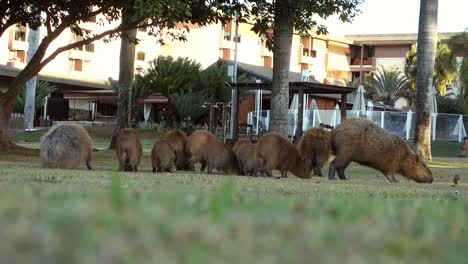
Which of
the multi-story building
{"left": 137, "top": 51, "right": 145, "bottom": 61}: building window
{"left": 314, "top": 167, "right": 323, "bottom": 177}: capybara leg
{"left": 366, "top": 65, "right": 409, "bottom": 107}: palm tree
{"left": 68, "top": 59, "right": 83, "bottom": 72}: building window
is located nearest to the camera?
{"left": 314, "top": 167, "right": 323, "bottom": 177}: capybara leg

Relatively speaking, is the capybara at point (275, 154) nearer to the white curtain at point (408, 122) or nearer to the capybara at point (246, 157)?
the capybara at point (246, 157)

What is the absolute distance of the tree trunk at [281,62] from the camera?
1838 cm

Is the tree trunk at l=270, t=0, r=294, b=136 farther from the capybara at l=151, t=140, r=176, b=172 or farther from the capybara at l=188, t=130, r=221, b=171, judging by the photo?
the capybara at l=151, t=140, r=176, b=172

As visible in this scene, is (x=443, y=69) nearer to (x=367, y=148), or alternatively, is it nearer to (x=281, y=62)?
(x=281, y=62)

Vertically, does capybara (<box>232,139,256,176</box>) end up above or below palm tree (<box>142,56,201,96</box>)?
below

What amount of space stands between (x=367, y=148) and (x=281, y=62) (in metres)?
6.78

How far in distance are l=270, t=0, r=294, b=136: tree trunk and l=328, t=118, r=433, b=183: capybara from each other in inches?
230

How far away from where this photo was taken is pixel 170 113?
2066 inches

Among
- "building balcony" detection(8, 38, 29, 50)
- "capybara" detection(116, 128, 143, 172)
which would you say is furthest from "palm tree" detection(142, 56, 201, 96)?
"capybara" detection(116, 128, 143, 172)

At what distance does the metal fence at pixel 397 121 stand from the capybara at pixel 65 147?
2347cm

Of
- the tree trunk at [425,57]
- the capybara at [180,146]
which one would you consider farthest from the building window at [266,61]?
the capybara at [180,146]

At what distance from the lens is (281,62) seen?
1920 centimetres

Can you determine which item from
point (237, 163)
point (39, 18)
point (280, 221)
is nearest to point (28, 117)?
point (39, 18)

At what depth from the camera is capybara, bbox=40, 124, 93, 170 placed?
11086 mm
